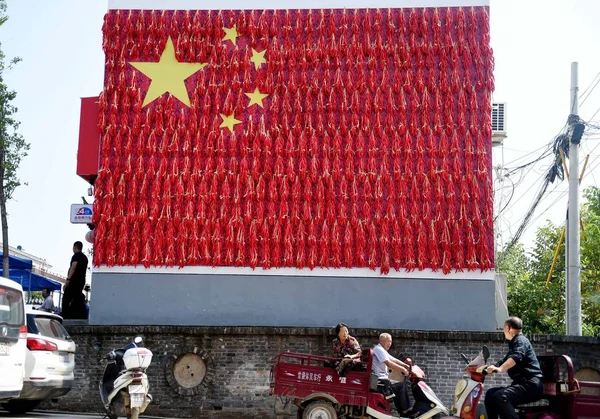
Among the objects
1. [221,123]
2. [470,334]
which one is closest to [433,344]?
[470,334]

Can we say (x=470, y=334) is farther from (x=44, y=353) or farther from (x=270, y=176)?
(x=44, y=353)

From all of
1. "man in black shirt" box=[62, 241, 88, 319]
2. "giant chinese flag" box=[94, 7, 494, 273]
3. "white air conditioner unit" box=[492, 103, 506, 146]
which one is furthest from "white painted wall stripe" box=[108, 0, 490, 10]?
"man in black shirt" box=[62, 241, 88, 319]

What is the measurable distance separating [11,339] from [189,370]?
5073mm

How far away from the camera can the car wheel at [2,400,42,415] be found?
13.6 metres

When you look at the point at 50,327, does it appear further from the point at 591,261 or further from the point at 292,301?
the point at 591,261

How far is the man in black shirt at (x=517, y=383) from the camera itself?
9.79 metres

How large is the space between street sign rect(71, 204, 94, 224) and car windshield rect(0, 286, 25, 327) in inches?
268

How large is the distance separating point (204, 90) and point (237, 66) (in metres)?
0.94

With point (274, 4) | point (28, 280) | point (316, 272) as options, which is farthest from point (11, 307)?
point (28, 280)

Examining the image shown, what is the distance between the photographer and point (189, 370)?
15773mm

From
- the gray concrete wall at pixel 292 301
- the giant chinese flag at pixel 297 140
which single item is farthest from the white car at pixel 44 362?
the giant chinese flag at pixel 297 140

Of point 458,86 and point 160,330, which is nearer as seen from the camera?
point 160,330

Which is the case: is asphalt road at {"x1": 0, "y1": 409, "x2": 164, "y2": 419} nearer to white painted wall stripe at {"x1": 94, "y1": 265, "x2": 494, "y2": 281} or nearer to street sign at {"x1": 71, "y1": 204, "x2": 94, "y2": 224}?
white painted wall stripe at {"x1": 94, "y1": 265, "x2": 494, "y2": 281}

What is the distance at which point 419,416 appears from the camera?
456 inches
